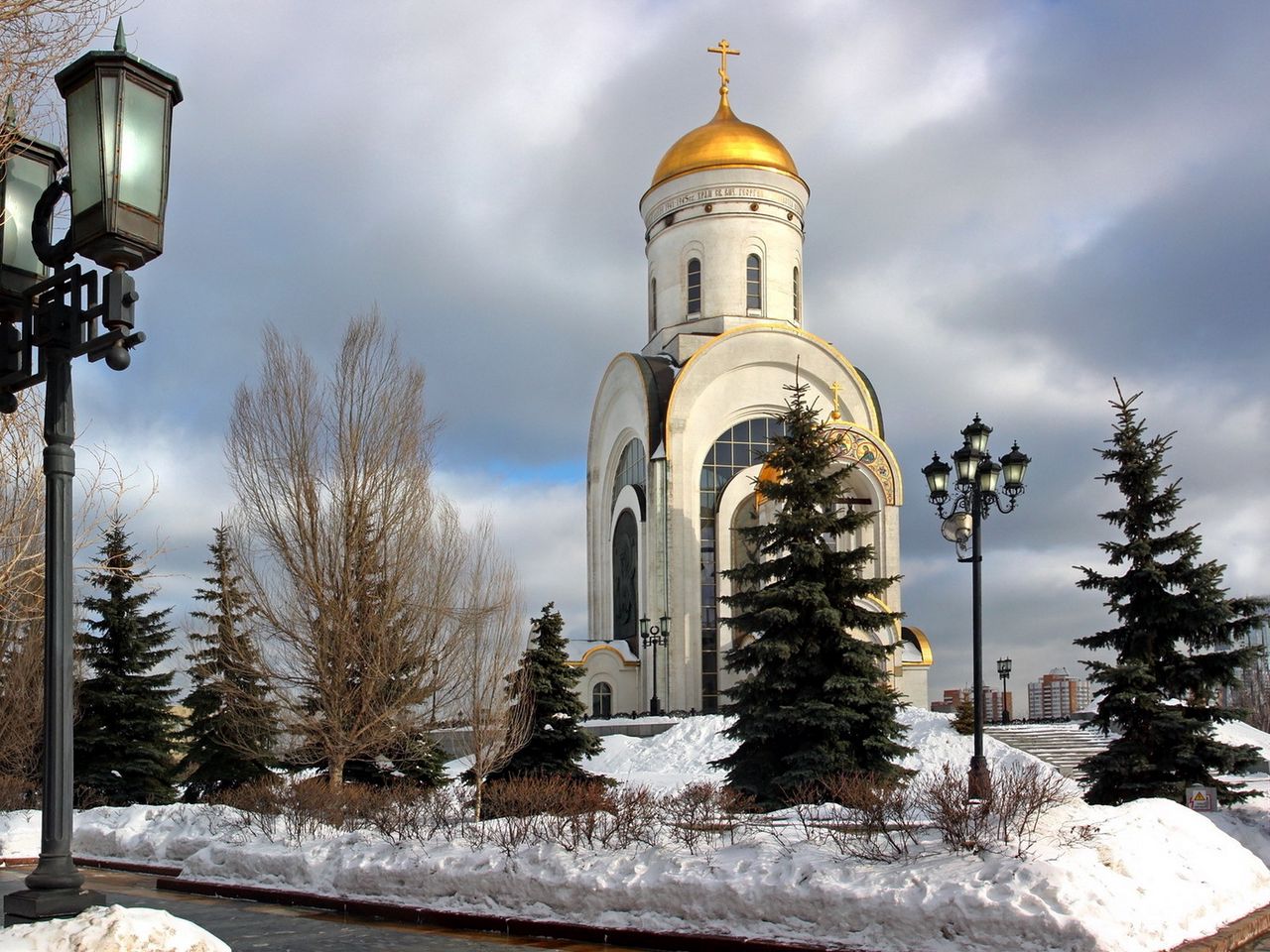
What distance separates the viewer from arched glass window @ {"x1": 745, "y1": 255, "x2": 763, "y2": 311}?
37438 mm

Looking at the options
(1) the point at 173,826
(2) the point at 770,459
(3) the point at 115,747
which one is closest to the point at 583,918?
(1) the point at 173,826

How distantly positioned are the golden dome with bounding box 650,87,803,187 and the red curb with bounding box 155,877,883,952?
30051 mm

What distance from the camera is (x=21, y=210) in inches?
207

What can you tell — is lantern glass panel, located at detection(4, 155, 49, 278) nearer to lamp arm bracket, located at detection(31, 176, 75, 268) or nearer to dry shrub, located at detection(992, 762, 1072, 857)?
lamp arm bracket, located at detection(31, 176, 75, 268)

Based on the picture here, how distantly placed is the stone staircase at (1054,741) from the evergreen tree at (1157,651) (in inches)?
372

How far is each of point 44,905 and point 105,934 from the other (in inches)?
10.9

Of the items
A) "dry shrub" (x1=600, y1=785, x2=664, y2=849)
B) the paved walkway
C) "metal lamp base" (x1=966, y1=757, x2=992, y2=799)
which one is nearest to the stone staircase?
"metal lamp base" (x1=966, y1=757, x2=992, y2=799)

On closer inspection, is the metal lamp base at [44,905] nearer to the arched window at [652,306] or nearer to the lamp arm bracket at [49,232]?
the lamp arm bracket at [49,232]

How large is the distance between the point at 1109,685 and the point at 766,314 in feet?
74.5

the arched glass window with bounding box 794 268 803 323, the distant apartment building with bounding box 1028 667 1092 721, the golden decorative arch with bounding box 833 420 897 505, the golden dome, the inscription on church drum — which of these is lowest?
the distant apartment building with bounding box 1028 667 1092 721

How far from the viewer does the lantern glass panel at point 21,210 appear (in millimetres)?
5172

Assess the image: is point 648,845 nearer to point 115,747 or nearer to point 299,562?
point 299,562

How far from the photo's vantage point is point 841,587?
57.5 feet

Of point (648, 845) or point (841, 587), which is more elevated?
point (841, 587)
